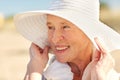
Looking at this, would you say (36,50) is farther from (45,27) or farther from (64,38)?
(64,38)

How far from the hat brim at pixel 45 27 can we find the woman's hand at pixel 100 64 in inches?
3.4

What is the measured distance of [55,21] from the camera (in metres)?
3.21

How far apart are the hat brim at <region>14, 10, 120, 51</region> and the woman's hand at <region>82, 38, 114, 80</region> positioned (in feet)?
0.28

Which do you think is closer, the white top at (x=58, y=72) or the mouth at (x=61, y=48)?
the mouth at (x=61, y=48)

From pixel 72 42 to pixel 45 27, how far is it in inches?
13.7

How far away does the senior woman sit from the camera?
3141mm

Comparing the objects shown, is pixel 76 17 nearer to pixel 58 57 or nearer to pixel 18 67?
pixel 58 57

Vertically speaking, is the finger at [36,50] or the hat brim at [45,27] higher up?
the hat brim at [45,27]

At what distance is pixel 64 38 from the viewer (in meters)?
3.21

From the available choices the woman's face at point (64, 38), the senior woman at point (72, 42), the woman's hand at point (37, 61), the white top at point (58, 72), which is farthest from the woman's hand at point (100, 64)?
the woman's hand at point (37, 61)

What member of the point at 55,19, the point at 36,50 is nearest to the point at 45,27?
the point at 36,50

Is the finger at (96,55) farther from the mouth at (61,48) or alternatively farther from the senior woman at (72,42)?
the mouth at (61,48)

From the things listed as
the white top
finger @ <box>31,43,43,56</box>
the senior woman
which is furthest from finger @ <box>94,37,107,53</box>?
finger @ <box>31,43,43,56</box>

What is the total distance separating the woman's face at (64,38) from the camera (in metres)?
3.20
